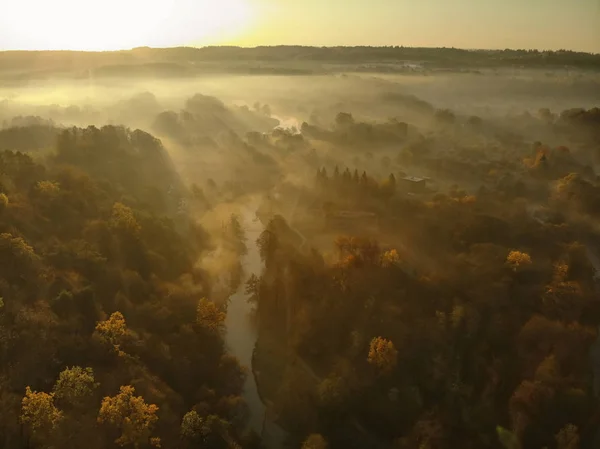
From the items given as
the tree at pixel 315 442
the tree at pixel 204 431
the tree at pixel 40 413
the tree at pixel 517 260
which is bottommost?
the tree at pixel 315 442

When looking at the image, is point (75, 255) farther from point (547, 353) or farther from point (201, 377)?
point (547, 353)

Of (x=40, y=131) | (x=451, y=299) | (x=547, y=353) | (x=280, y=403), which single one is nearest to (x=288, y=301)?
(x=280, y=403)

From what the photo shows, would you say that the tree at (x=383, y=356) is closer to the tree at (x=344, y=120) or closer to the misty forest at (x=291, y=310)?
the misty forest at (x=291, y=310)

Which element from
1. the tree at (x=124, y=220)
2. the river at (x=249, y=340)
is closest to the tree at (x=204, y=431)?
the river at (x=249, y=340)

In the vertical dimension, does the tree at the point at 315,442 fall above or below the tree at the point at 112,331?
below

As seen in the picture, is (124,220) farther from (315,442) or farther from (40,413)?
(315,442)

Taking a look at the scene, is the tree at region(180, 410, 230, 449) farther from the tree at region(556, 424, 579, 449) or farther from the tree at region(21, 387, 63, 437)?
the tree at region(556, 424, 579, 449)
